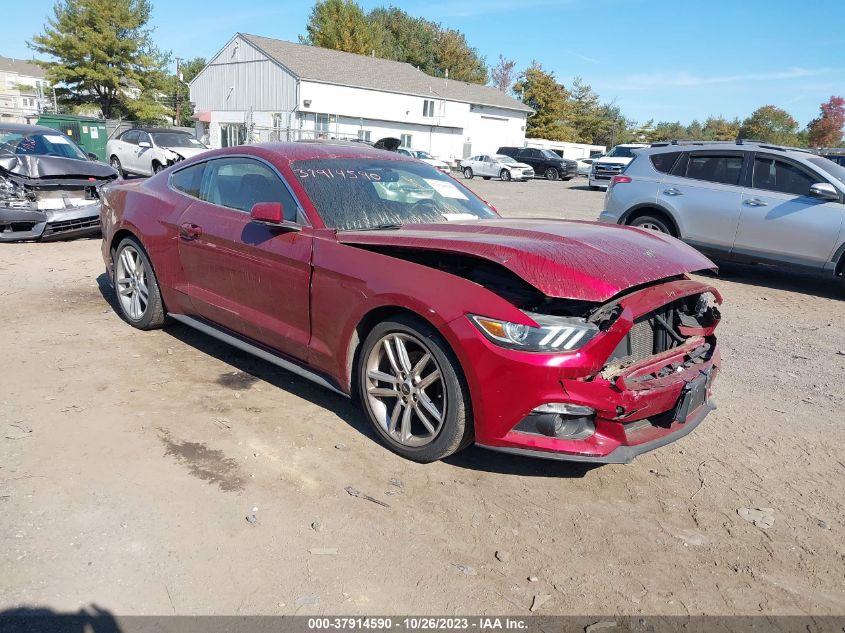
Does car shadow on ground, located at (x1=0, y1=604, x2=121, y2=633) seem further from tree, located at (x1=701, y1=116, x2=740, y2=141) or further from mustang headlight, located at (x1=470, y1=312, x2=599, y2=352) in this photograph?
tree, located at (x1=701, y1=116, x2=740, y2=141)

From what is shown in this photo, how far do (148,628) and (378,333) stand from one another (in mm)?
1755

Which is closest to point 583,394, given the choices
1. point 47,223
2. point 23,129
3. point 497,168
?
point 47,223

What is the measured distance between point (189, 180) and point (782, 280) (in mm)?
7795

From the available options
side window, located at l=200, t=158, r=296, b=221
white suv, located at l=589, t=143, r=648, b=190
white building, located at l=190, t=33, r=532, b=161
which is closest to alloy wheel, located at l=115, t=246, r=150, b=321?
side window, located at l=200, t=158, r=296, b=221

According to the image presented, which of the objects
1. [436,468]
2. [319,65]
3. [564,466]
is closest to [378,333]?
[436,468]

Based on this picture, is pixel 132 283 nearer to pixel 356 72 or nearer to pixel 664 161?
pixel 664 161

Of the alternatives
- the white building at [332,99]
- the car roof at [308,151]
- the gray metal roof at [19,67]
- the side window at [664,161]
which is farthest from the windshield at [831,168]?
the gray metal roof at [19,67]

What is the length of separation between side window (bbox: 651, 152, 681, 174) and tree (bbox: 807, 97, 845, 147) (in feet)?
232

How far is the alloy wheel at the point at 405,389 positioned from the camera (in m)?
3.44

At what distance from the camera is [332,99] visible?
137 ft

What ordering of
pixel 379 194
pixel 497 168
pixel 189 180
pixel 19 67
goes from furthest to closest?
1. pixel 19 67
2. pixel 497 168
3. pixel 189 180
4. pixel 379 194

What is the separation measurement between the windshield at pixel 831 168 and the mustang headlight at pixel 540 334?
6.59 metres

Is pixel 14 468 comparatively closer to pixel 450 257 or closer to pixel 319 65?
pixel 450 257

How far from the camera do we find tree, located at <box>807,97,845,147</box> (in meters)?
68.7
